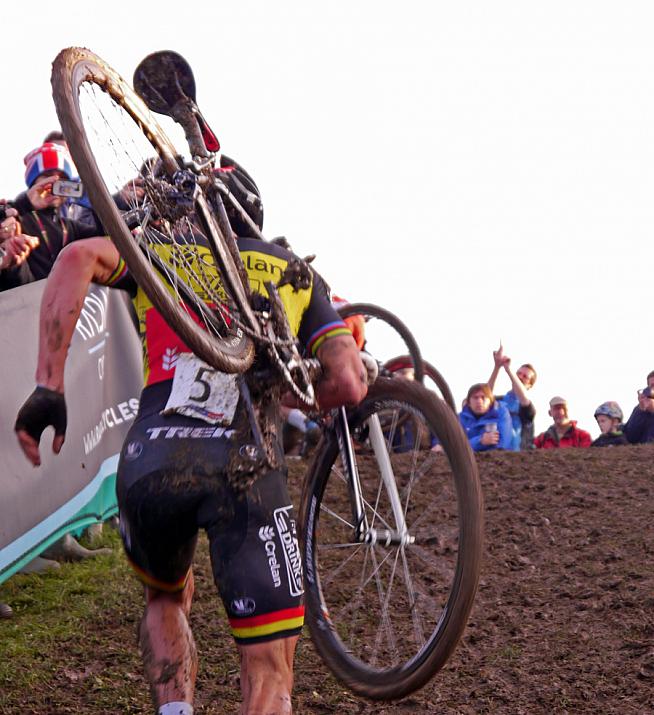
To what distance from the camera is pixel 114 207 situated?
3.11 metres

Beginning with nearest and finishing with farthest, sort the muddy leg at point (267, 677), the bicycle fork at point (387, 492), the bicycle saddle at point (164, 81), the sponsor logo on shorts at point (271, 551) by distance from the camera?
the muddy leg at point (267, 677) → the sponsor logo on shorts at point (271, 551) → the bicycle saddle at point (164, 81) → the bicycle fork at point (387, 492)

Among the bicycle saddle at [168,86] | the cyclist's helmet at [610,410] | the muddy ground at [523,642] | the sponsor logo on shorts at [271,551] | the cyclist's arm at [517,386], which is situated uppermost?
the bicycle saddle at [168,86]

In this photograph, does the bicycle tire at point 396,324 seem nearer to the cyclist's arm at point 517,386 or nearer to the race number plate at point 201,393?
the cyclist's arm at point 517,386

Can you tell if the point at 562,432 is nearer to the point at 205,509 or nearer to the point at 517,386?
the point at 517,386

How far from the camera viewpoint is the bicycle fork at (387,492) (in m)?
4.26

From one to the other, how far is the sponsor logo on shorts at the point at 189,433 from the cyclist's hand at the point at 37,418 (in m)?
0.30

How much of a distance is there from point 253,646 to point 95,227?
4.40 m

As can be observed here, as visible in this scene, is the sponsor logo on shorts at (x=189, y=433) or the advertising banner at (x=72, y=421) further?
the advertising banner at (x=72, y=421)

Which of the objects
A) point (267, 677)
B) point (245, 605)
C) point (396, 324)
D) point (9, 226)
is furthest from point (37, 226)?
point (267, 677)

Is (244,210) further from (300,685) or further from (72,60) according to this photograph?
(300,685)

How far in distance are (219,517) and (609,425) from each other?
868 centimetres

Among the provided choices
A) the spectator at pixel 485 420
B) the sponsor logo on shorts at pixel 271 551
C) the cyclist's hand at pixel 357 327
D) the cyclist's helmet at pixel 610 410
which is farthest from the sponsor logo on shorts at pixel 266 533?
the cyclist's helmet at pixel 610 410

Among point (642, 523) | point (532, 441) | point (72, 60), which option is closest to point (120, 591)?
point (642, 523)

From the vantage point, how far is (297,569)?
351 cm
